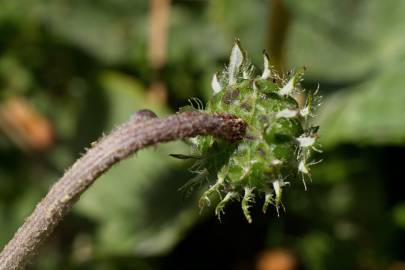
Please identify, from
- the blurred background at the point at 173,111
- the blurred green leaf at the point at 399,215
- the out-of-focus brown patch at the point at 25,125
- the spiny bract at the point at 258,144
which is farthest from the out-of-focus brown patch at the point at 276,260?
the spiny bract at the point at 258,144

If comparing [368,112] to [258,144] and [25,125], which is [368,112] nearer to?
[258,144]

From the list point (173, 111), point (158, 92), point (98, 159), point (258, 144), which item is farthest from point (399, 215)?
point (98, 159)

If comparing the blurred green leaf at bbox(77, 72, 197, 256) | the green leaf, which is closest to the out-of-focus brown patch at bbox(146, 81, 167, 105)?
the blurred green leaf at bbox(77, 72, 197, 256)

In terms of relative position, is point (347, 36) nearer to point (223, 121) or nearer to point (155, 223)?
point (155, 223)

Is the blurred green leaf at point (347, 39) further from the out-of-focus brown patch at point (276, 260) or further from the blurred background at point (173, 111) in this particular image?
the out-of-focus brown patch at point (276, 260)

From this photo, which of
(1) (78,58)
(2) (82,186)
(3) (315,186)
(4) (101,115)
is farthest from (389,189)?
(2) (82,186)

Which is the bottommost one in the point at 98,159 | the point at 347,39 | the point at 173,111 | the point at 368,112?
the point at 98,159
